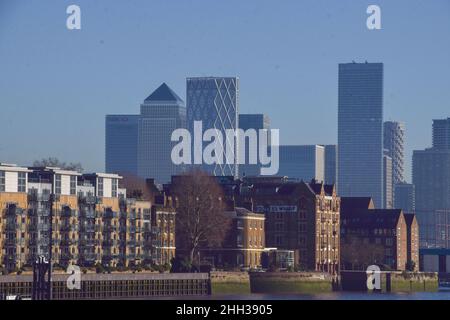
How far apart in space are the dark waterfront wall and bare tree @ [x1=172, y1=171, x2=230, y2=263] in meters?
9.85

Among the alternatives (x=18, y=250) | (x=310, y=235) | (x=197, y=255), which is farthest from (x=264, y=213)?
(x=18, y=250)

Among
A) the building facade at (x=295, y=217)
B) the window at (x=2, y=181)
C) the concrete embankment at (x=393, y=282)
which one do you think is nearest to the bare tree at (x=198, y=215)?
the building facade at (x=295, y=217)

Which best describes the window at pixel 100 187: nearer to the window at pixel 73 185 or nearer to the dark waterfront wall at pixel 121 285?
the window at pixel 73 185

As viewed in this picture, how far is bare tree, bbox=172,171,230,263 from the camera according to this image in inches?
5136

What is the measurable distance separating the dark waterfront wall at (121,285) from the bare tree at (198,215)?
9.85m

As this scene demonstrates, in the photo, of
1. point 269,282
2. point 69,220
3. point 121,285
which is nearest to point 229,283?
point 269,282

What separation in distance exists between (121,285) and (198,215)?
25.2m

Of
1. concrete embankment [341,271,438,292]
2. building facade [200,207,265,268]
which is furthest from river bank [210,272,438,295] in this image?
building facade [200,207,265,268]

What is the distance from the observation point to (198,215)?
5177 inches

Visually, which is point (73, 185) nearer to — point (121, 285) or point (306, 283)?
point (121, 285)

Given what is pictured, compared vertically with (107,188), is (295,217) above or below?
below
